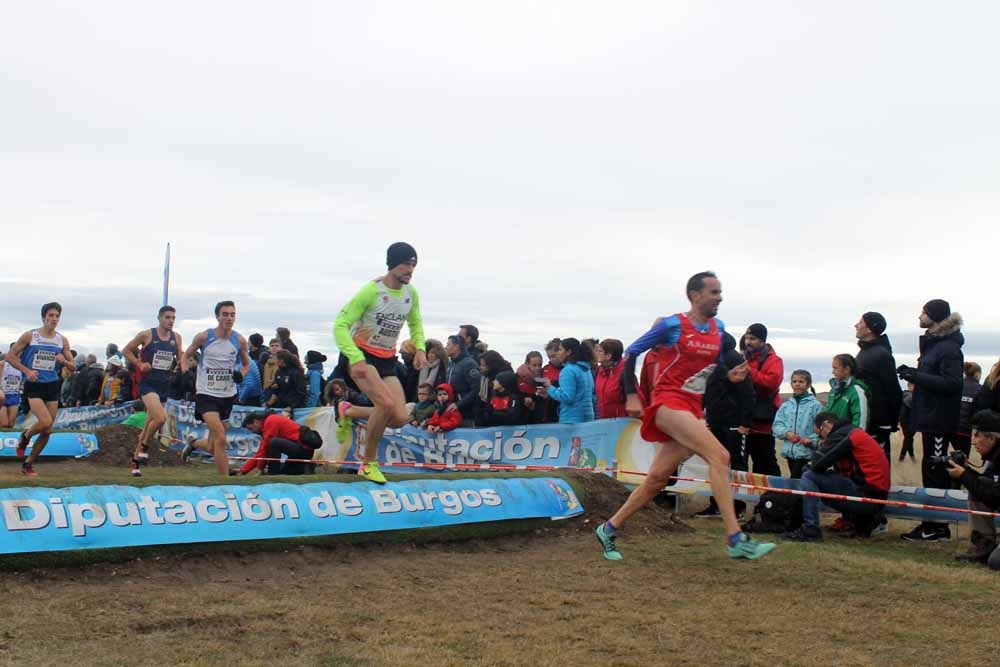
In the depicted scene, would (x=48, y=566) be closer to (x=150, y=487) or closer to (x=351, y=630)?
(x=150, y=487)

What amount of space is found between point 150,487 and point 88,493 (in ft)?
1.66

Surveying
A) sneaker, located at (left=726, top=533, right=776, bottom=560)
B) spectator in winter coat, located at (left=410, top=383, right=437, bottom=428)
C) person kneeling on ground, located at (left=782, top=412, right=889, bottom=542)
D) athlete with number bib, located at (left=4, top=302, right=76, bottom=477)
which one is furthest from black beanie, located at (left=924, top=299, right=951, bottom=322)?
athlete with number bib, located at (left=4, top=302, right=76, bottom=477)

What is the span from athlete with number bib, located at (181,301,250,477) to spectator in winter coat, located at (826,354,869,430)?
681 cm

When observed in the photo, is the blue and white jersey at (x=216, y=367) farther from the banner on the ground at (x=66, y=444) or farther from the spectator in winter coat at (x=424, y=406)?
the banner on the ground at (x=66, y=444)

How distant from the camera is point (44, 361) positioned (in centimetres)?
1399

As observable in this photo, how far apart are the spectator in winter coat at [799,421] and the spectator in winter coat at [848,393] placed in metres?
0.30

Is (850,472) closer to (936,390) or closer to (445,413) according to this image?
(936,390)

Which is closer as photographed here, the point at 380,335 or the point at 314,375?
the point at 380,335

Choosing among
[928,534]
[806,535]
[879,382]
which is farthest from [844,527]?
[879,382]

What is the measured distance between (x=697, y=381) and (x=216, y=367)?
6375mm

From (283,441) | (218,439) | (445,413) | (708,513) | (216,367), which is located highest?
(216,367)

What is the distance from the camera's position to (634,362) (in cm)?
835

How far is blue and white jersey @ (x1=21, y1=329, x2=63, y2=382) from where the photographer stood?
13914 mm

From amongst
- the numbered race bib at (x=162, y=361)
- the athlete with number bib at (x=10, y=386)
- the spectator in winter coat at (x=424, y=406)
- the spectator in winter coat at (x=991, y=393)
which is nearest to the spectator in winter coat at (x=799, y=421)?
the spectator in winter coat at (x=991, y=393)
